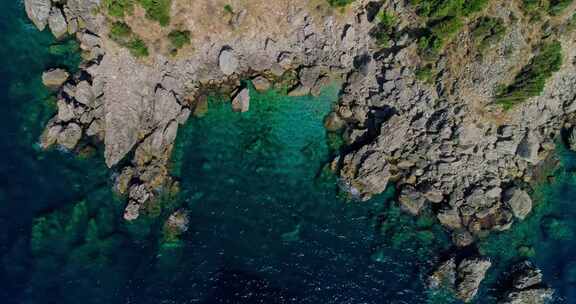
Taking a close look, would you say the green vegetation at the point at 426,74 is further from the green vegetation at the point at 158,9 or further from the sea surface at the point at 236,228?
the green vegetation at the point at 158,9

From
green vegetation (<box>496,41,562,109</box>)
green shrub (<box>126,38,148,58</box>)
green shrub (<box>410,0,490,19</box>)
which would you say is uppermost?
green shrub (<box>126,38,148,58</box>)

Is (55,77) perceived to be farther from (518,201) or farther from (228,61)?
(518,201)

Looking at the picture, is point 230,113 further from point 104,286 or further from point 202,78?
point 104,286

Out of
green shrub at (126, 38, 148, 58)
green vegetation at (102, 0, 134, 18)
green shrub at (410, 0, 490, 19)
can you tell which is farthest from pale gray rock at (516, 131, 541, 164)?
green vegetation at (102, 0, 134, 18)

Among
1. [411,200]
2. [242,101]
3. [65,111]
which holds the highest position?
[65,111]

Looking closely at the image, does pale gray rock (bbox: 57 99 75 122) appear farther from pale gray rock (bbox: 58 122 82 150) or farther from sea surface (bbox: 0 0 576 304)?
sea surface (bbox: 0 0 576 304)

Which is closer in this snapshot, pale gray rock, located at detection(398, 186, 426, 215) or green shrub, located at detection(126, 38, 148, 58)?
pale gray rock, located at detection(398, 186, 426, 215)

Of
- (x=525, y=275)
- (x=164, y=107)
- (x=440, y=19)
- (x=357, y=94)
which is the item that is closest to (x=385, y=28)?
(x=440, y=19)
